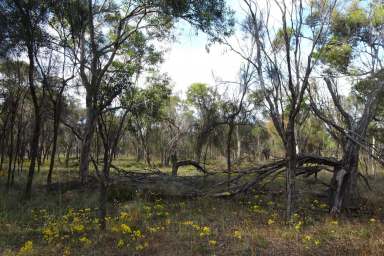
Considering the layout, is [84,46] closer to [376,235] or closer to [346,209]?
[346,209]

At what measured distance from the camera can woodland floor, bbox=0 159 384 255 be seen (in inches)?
225

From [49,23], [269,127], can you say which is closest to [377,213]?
[49,23]

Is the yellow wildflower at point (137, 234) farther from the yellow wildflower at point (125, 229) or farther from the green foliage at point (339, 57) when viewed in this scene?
the green foliage at point (339, 57)

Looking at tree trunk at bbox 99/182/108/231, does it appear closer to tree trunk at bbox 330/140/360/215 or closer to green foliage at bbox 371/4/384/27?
tree trunk at bbox 330/140/360/215

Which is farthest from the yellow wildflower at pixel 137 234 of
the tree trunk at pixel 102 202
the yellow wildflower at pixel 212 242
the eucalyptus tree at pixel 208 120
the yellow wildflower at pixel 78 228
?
the eucalyptus tree at pixel 208 120

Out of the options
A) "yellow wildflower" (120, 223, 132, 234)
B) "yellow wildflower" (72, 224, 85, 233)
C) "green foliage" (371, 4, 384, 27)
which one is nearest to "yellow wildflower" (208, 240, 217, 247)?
"yellow wildflower" (120, 223, 132, 234)

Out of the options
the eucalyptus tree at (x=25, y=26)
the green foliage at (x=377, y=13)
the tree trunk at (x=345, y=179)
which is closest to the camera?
the tree trunk at (x=345, y=179)

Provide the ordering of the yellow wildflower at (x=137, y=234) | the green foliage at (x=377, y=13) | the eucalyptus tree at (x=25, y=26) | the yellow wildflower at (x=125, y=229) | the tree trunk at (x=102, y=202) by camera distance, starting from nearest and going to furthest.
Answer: the yellow wildflower at (x=137, y=234) → the yellow wildflower at (x=125, y=229) → the tree trunk at (x=102, y=202) → the eucalyptus tree at (x=25, y=26) → the green foliage at (x=377, y=13)

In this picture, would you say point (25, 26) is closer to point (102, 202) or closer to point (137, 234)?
point (102, 202)

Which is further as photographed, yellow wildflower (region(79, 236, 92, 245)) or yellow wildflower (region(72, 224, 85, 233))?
Result: yellow wildflower (region(72, 224, 85, 233))

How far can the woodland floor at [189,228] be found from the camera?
18.7ft

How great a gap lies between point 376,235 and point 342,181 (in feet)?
8.19

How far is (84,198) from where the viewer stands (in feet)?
35.6

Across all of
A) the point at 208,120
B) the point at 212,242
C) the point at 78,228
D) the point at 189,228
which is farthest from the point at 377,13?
the point at 78,228
